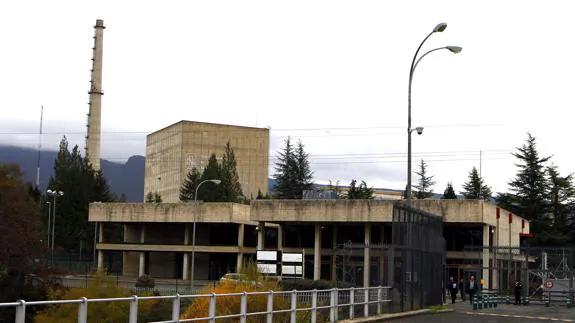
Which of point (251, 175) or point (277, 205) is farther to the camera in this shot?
point (251, 175)

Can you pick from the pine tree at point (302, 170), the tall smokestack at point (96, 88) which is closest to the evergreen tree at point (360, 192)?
the pine tree at point (302, 170)

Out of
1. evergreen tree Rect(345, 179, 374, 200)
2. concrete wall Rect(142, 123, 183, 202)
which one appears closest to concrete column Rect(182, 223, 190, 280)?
evergreen tree Rect(345, 179, 374, 200)

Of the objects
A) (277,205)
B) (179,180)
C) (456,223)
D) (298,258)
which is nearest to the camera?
(298,258)

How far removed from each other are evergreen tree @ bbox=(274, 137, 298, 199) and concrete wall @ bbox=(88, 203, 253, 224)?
4068 centimetres

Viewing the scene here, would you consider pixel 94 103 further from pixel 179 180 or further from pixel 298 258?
pixel 298 258

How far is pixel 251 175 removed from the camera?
526 feet

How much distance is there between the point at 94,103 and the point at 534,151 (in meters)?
64.4

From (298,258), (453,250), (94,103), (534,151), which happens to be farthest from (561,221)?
(94,103)

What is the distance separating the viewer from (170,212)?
90938 millimetres

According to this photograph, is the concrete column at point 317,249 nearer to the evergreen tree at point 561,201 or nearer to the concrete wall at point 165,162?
the evergreen tree at point 561,201

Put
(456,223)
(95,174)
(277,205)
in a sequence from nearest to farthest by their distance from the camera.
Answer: (456,223), (277,205), (95,174)

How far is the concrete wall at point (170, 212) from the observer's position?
87.8 m

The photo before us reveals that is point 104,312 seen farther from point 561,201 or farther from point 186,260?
point 561,201

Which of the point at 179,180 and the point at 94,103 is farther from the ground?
the point at 94,103
